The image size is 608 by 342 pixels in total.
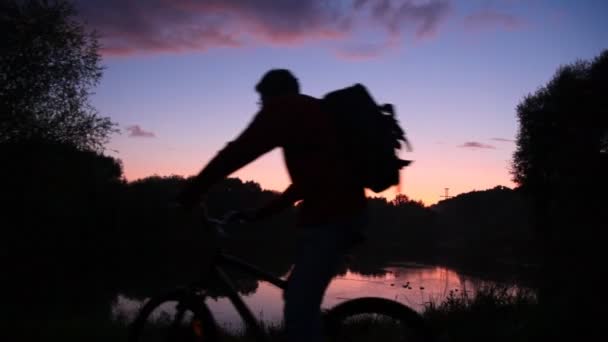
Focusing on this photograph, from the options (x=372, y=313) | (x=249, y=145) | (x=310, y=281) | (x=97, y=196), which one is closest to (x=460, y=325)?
(x=372, y=313)

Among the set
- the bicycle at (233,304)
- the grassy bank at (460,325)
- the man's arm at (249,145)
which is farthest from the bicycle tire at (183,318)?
the grassy bank at (460,325)

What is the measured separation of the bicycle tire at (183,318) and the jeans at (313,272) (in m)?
0.98

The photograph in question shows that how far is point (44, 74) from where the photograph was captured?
19.7 metres

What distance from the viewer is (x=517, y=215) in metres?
58.9

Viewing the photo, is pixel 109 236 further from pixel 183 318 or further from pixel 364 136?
pixel 364 136

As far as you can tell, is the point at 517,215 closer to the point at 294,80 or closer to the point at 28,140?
the point at 28,140

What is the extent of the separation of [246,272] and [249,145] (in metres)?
1.09

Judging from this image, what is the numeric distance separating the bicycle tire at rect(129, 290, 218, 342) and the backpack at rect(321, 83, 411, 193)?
1642 mm

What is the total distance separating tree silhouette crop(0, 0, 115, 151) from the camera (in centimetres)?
1894

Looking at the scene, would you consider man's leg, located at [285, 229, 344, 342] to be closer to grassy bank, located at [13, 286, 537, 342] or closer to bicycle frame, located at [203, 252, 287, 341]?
bicycle frame, located at [203, 252, 287, 341]

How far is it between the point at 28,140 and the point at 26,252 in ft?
23.1

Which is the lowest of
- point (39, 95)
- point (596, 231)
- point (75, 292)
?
point (75, 292)

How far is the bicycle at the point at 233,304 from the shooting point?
310 centimetres

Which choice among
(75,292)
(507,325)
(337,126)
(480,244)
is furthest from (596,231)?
(480,244)
